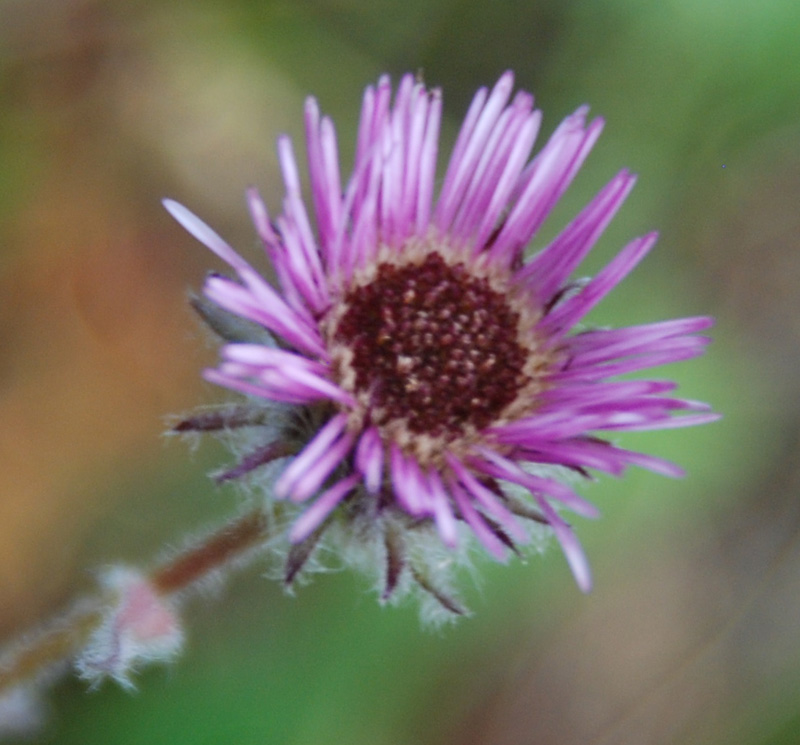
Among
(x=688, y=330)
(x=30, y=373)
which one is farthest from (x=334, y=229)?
(x=30, y=373)

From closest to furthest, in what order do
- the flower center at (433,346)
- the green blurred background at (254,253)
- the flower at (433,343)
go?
1. the flower at (433,343)
2. the flower center at (433,346)
3. the green blurred background at (254,253)

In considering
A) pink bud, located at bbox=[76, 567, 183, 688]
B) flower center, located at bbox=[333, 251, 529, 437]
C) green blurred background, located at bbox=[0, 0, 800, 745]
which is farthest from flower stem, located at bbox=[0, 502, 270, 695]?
green blurred background, located at bbox=[0, 0, 800, 745]

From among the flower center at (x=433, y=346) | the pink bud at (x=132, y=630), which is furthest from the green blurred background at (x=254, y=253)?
the flower center at (x=433, y=346)

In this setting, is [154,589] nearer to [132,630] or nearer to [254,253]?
[132,630]

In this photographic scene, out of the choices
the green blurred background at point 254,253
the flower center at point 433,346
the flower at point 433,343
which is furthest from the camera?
the green blurred background at point 254,253

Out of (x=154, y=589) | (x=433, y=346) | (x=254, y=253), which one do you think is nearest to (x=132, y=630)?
(x=154, y=589)

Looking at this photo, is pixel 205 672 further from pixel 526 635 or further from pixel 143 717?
pixel 526 635

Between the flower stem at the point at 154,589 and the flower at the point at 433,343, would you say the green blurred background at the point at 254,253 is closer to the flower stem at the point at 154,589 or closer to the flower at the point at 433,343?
the flower stem at the point at 154,589
